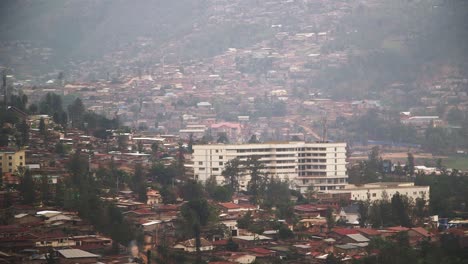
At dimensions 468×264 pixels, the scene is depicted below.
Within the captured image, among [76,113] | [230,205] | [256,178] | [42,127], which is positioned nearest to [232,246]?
[230,205]

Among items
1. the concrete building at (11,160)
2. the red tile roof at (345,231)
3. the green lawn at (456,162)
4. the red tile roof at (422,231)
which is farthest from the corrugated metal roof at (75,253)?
the green lawn at (456,162)

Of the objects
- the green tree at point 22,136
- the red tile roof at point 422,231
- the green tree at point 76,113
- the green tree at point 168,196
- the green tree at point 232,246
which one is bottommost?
the green tree at point 232,246

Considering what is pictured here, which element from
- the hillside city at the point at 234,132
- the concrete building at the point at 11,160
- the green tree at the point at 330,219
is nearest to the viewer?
the hillside city at the point at 234,132

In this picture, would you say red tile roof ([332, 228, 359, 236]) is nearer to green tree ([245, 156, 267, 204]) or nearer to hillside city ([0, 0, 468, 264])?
hillside city ([0, 0, 468, 264])

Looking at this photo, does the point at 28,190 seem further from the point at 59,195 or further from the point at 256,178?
the point at 256,178

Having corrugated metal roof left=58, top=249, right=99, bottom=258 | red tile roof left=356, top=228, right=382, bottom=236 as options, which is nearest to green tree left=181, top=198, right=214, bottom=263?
red tile roof left=356, top=228, right=382, bottom=236

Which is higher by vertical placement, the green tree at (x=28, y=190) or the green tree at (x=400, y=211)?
the green tree at (x=28, y=190)

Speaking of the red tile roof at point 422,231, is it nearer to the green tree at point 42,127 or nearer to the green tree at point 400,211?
the green tree at point 400,211
